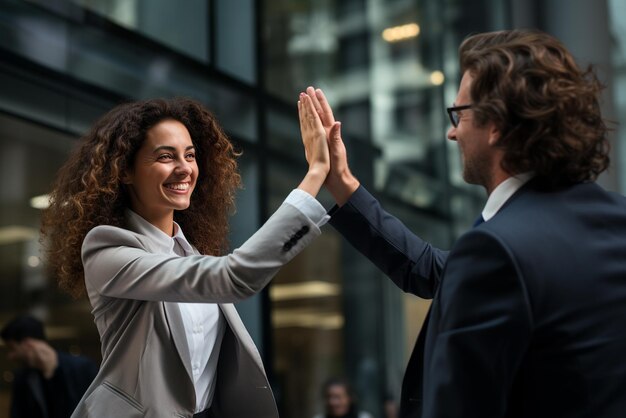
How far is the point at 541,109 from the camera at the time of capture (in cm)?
193

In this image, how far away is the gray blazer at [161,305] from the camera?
235cm

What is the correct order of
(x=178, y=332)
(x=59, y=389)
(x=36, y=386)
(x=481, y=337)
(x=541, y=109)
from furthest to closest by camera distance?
(x=36, y=386), (x=59, y=389), (x=178, y=332), (x=541, y=109), (x=481, y=337)

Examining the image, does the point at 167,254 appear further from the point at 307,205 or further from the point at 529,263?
the point at 529,263

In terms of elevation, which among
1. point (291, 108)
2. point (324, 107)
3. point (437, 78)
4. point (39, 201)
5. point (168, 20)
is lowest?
point (324, 107)

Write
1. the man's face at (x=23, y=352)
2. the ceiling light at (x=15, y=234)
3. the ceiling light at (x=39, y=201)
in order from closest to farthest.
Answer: the man's face at (x=23, y=352), the ceiling light at (x=15, y=234), the ceiling light at (x=39, y=201)

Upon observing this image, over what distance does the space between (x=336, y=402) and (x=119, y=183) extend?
6.36 meters

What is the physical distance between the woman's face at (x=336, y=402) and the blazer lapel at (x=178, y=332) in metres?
6.42

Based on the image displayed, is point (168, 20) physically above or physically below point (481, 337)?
above

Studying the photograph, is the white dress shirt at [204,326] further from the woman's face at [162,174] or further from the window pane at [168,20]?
the window pane at [168,20]

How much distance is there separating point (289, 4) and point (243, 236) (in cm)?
334

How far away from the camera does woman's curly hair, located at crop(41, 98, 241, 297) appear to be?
268 centimetres

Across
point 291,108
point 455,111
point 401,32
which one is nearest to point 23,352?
point 291,108

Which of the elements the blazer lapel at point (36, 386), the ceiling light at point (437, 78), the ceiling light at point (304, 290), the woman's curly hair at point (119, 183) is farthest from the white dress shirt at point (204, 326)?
the ceiling light at point (437, 78)

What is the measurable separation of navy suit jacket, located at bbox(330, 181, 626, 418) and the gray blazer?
604 millimetres
